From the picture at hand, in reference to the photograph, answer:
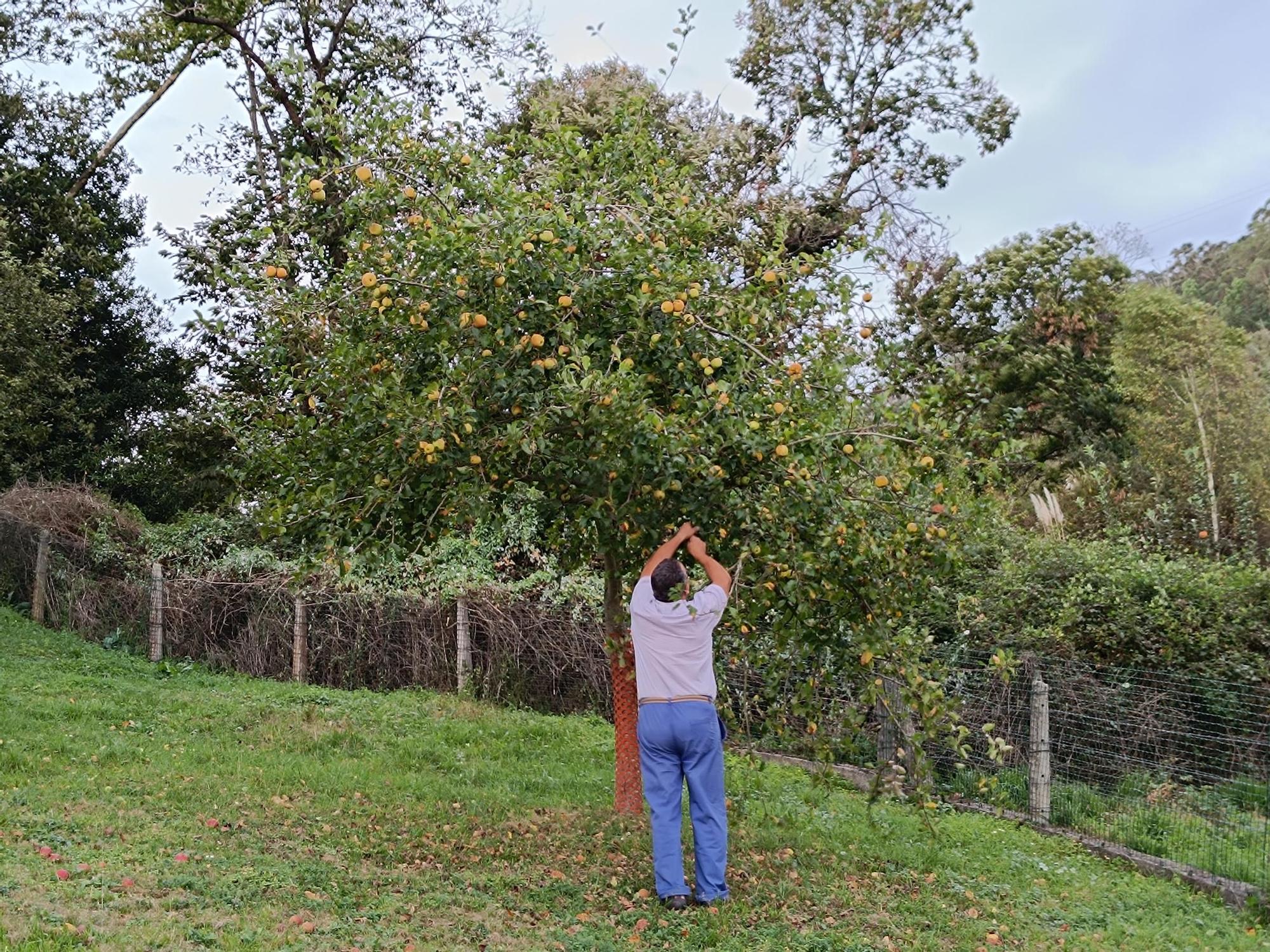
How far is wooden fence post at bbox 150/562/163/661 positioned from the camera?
1312cm

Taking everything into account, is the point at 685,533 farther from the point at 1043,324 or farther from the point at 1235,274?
the point at 1235,274

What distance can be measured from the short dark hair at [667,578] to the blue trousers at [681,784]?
0.50 m

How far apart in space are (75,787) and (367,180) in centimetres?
425

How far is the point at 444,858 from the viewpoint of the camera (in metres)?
5.93

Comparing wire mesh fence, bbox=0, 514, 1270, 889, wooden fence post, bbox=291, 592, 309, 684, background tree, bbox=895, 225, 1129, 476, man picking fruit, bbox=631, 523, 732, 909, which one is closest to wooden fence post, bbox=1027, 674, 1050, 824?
wire mesh fence, bbox=0, 514, 1270, 889

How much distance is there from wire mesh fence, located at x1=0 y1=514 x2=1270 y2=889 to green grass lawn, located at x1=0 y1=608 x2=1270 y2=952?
0.45 m

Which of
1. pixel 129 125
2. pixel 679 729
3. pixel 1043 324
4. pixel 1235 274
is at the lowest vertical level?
pixel 679 729

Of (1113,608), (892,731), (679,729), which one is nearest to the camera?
(679,729)

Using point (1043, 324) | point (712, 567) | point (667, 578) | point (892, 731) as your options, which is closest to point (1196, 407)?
point (1043, 324)

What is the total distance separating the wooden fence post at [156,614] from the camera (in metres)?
13.1

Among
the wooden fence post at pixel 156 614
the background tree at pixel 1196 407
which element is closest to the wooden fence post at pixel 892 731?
the background tree at pixel 1196 407

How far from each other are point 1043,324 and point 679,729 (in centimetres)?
1635

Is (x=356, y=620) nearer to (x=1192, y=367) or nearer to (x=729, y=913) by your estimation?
(x=729, y=913)

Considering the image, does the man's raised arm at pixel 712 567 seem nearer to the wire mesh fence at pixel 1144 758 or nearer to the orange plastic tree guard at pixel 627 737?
the orange plastic tree guard at pixel 627 737
